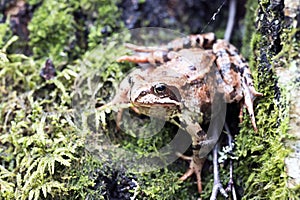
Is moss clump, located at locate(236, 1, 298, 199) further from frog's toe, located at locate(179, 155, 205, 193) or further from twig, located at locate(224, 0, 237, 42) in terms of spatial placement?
twig, located at locate(224, 0, 237, 42)

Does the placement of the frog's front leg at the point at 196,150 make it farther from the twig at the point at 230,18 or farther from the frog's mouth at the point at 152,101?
the twig at the point at 230,18

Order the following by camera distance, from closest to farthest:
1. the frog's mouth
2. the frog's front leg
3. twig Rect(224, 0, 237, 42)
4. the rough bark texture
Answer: the rough bark texture
the frog's mouth
the frog's front leg
twig Rect(224, 0, 237, 42)

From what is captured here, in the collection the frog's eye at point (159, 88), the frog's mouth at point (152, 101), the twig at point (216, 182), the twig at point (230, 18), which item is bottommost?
the twig at point (216, 182)

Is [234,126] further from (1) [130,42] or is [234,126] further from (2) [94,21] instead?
(2) [94,21]

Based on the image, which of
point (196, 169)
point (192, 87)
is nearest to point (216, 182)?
point (196, 169)

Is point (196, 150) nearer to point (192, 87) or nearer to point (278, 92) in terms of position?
point (192, 87)

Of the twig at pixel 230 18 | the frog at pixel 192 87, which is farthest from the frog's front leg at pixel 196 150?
the twig at pixel 230 18

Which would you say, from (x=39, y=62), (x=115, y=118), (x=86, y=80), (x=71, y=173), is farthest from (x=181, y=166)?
(x=39, y=62)

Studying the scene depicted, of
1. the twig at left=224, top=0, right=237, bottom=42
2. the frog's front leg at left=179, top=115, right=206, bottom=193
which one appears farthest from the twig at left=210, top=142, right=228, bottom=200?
the twig at left=224, top=0, right=237, bottom=42
